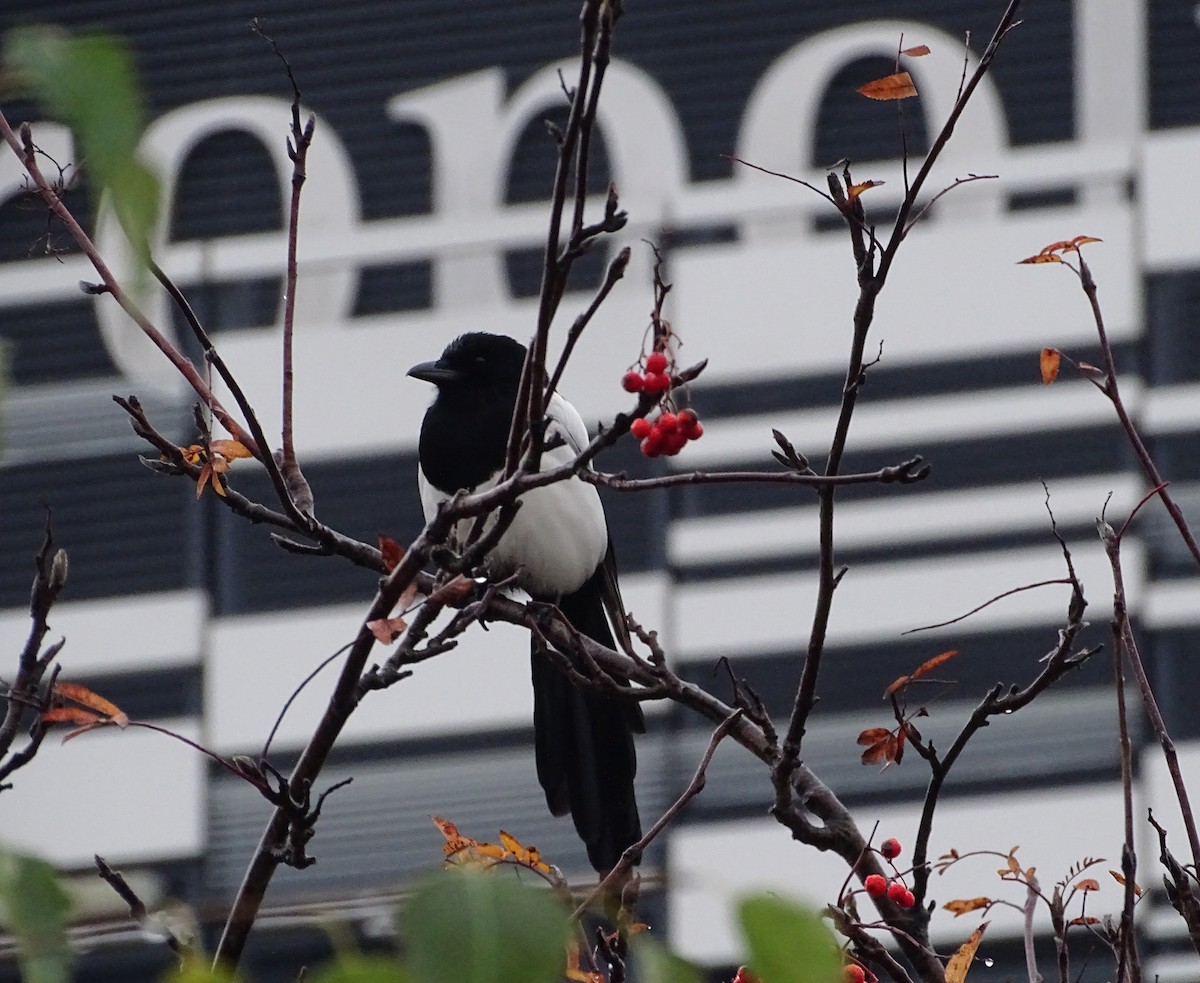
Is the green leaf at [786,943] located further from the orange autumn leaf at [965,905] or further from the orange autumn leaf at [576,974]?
the orange autumn leaf at [965,905]

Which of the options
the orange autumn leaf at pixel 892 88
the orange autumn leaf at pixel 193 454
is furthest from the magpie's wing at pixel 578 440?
the orange autumn leaf at pixel 892 88

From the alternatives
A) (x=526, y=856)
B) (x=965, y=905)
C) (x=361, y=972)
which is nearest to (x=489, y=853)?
(x=526, y=856)

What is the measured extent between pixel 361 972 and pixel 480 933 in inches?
2.3

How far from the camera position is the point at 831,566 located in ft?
5.00

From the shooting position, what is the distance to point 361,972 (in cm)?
62

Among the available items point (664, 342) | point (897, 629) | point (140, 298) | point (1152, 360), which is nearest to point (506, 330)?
point (897, 629)

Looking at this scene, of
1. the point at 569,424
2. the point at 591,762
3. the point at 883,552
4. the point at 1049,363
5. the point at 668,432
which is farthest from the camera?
the point at 883,552

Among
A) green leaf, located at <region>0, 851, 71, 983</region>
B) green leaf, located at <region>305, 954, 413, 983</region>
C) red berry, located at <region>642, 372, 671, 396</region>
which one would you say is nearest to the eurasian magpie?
red berry, located at <region>642, 372, 671, 396</region>

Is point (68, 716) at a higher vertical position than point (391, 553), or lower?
lower

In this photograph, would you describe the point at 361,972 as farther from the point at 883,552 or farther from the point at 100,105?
the point at 883,552

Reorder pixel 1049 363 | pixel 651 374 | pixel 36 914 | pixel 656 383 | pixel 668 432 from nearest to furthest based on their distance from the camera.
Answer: pixel 36 914, pixel 656 383, pixel 651 374, pixel 668 432, pixel 1049 363

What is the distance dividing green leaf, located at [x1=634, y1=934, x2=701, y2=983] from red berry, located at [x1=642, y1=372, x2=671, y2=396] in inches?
26.6

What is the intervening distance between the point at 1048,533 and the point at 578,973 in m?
3.42

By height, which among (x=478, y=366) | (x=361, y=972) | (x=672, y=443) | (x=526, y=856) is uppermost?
(x=478, y=366)
